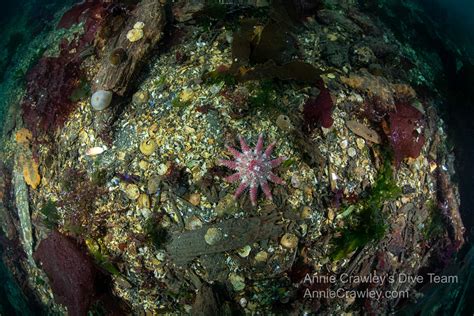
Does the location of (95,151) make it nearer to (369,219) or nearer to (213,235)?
(213,235)

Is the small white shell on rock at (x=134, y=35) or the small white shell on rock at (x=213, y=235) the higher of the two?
the small white shell on rock at (x=134, y=35)

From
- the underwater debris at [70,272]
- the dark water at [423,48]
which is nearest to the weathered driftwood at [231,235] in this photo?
the underwater debris at [70,272]

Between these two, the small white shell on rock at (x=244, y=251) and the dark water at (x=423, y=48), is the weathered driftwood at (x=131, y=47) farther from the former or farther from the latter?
the small white shell on rock at (x=244, y=251)

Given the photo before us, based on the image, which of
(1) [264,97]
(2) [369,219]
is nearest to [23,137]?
(1) [264,97]

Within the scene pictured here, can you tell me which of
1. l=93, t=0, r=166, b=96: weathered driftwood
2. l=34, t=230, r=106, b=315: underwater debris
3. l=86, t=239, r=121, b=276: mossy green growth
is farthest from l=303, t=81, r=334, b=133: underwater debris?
l=34, t=230, r=106, b=315: underwater debris

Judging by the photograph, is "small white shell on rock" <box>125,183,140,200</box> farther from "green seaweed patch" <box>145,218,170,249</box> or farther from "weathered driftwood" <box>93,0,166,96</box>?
"weathered driftwood" <box>93,0,166,96</box>
